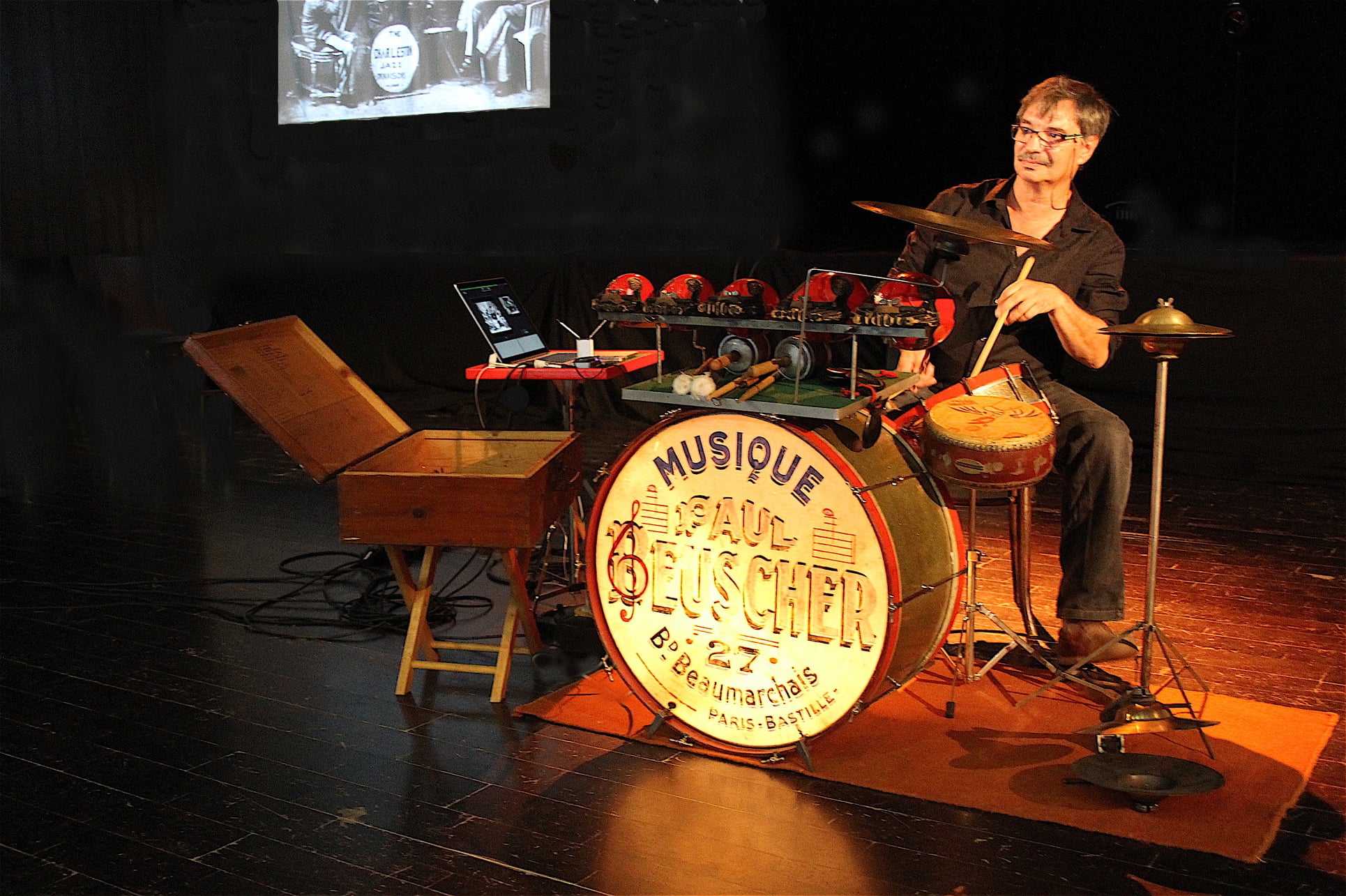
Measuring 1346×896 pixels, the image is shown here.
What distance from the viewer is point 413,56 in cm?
907

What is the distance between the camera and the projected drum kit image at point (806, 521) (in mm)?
2748

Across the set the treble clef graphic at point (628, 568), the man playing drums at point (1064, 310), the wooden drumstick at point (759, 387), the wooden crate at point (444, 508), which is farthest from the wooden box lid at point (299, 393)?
the man playing drums at point (1064, 310)

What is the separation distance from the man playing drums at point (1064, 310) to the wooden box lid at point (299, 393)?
150 centimetres

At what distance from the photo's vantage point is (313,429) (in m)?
3.43

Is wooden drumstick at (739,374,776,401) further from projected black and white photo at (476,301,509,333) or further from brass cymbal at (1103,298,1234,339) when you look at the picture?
projected black and white photo at (476,301,509,333)

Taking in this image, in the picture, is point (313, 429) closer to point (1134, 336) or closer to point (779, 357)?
point (779, 357)

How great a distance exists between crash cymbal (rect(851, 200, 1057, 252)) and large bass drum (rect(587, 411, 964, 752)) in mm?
458

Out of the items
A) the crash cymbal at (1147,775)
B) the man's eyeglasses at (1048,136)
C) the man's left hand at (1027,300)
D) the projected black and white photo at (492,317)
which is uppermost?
the man's eyeglasses at (1048,136)

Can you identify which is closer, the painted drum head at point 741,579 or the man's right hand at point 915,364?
the painted drum head at point 741,579

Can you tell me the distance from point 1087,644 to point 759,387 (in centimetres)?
124

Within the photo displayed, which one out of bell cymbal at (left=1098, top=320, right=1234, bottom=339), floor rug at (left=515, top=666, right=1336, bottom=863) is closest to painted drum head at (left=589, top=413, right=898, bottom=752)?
floor rug at (left=515, top=666, right=1336, bottom=863)

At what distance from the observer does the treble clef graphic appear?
2980 mm

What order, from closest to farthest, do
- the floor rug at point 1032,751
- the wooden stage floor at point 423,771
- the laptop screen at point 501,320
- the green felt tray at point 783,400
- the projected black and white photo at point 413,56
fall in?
the wooden stage floor at point 423,771
the floor rug at point 1032,751
the green felt tray at point 783,400
the laptop screen at point 501,320
the projected black and white photo at point 413,56

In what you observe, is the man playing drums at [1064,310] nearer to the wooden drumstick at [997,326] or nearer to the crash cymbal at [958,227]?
the wooden drumstick at [997,326]
